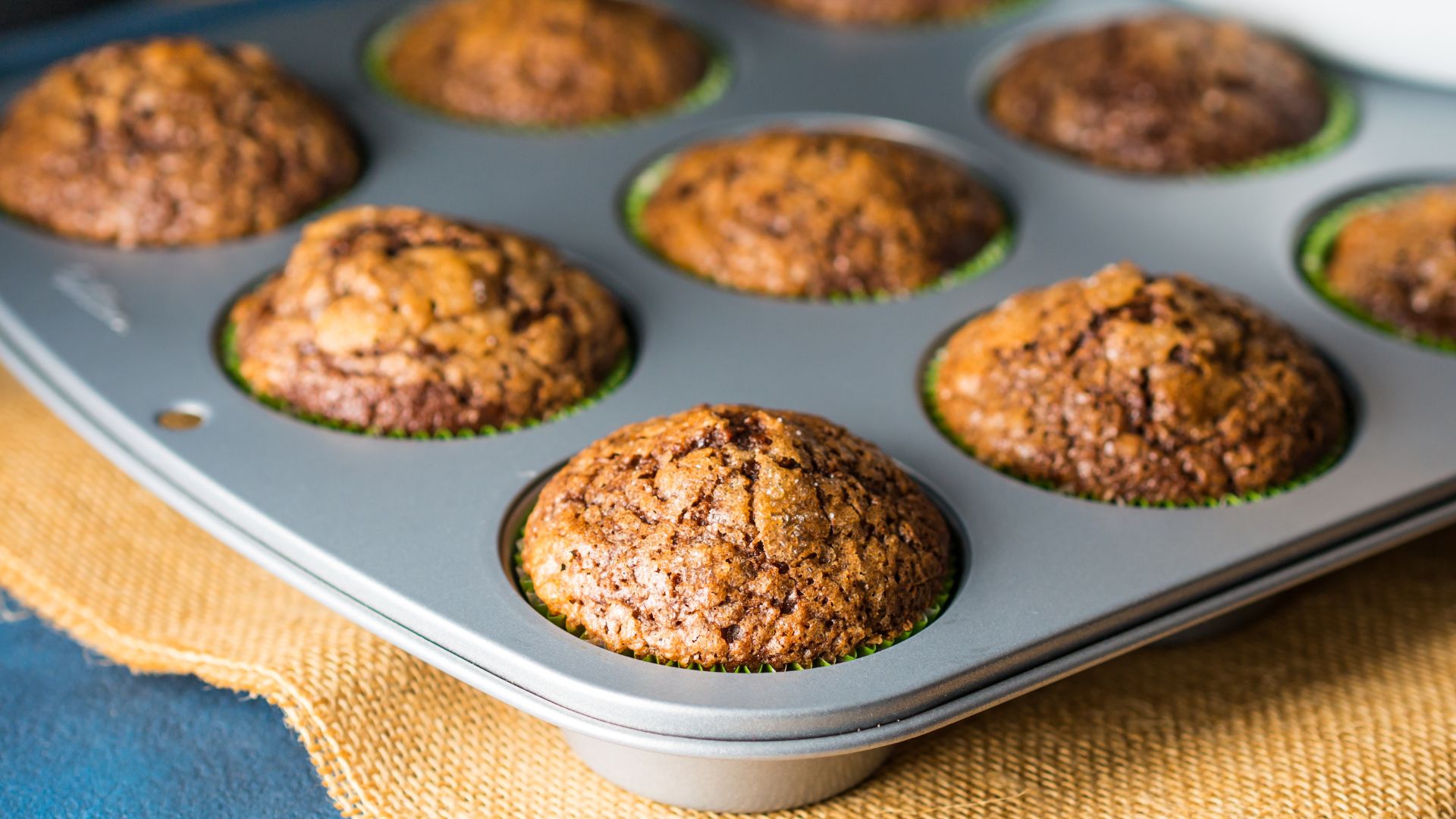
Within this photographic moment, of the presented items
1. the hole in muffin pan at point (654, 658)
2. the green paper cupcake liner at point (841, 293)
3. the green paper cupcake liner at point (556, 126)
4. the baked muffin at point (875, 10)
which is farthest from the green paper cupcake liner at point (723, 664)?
the baked muffin at point (875, 10)

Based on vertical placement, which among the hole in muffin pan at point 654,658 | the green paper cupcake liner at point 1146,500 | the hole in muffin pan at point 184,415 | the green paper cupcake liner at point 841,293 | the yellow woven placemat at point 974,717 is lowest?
the yellow woven placemat at point 974,717

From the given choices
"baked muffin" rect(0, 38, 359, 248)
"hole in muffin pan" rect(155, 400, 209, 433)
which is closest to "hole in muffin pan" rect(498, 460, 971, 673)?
"hole in muffin pan" rect(155, 400, 209, 433)

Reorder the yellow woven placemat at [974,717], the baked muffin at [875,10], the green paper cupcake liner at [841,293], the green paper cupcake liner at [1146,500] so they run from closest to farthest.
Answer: the yellow woven placemat at [974,717] → the green paper cupcake liner at [1146,500] → the green paper cupcake liner at [841,293] → the baked muffin at [875,10]

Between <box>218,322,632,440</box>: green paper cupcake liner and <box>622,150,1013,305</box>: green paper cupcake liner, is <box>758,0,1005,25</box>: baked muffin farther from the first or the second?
<box>218,322,632,440</box>: green paper cupcake liner

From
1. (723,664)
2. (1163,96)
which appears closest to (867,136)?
(1163,96)

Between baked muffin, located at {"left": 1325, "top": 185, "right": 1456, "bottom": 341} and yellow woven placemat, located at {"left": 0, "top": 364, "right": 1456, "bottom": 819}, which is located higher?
baked muffin, located at {"left": 1325, "top": 185, "right": 1456, "bottom": 341}

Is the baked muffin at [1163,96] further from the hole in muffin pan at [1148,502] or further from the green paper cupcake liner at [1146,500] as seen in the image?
the green paper cupcake liner at [1146,500]
